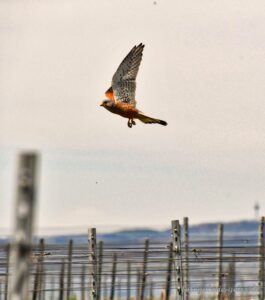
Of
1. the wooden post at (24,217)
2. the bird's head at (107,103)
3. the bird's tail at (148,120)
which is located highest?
the bird's head at (107,103)

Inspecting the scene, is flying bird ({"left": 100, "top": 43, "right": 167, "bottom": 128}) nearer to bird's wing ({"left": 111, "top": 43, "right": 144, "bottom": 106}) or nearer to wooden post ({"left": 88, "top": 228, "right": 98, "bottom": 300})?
bird's wing ({"left": 111, "top": 43, "right": 144, "bottom": 106})

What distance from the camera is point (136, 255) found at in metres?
19.7

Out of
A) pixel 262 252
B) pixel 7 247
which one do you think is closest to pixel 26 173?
pixel 7 247

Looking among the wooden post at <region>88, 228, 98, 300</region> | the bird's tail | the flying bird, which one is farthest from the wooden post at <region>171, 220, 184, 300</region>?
the flying bird

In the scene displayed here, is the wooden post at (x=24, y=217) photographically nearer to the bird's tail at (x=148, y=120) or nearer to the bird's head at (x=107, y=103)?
the bird's tail at (x=148, y=120)

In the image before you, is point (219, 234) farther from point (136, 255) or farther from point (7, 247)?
point (7, 247)

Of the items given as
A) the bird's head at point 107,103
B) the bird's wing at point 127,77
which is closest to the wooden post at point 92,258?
the bird's wing at point 127,77

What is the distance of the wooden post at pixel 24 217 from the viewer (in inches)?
310

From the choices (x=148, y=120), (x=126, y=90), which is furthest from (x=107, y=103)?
(x=148, y=120)

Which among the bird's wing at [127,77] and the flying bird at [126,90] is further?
the bird's wing at [127,77]

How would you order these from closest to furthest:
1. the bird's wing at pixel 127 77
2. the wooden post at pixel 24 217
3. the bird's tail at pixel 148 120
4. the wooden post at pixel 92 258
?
the wooden post at pixel 24 217 → the wooden post at pixel 92 258 → the bird's tail at pixel 148 120 → the bird's wing at pixel 127 77

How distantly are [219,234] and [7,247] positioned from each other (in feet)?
26.7

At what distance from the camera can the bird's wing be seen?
1003 inches

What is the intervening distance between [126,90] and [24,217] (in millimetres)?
17866
